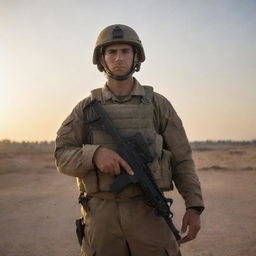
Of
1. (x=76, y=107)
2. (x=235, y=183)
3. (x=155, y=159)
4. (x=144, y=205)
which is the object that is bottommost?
(x=235, y=183)

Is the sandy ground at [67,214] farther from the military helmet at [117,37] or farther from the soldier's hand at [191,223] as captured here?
the military helmet at [117,37]

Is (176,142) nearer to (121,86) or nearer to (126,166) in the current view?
(126,166)

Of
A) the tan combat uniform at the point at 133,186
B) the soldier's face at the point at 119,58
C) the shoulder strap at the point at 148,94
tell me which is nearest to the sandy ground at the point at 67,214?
the tan combat uniform at the point at 133,186

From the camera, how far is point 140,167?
3.17 meters

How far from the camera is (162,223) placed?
3219 millimetres

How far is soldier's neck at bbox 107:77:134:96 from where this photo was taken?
344cm

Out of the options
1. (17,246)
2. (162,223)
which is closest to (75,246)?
(17,246)

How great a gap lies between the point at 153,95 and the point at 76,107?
0.61 meters

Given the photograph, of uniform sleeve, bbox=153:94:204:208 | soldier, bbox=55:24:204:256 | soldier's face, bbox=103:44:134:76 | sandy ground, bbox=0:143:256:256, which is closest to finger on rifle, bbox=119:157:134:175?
soldier, bbox=55:24:204:256

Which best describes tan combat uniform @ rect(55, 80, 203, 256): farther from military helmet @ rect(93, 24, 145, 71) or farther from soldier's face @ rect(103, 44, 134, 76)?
military helmet @ rect(93, 24, 145, 71)

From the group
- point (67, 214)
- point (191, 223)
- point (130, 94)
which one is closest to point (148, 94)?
point (130, 94)

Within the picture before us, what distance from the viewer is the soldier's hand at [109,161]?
3.07 meters

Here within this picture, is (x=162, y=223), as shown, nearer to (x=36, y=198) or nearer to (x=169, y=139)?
(x=169, y=139)

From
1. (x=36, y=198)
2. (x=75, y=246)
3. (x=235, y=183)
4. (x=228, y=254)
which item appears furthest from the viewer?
(x=235, y=183)
